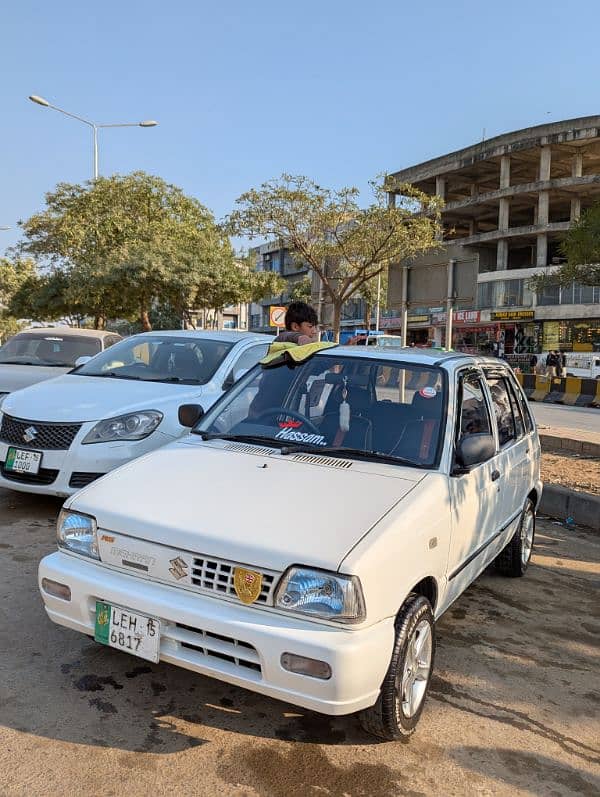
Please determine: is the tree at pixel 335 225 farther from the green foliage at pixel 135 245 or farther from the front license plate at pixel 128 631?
the front license plate at pixel 128 631

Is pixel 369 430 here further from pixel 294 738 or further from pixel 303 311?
pixel 303 311

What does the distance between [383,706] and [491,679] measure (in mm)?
975

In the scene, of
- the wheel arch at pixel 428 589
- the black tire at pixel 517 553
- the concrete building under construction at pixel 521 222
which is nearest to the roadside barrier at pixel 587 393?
the black tire at pixel 517 553

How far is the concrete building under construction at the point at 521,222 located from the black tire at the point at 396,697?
41.6 meters

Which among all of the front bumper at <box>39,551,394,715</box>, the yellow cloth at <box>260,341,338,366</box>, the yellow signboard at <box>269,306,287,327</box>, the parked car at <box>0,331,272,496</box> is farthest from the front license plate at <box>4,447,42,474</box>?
the yellow signboard at <box>269,306,287,327</box>

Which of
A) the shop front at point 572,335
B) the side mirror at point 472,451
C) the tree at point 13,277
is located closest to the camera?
the side mirror at point 472,451

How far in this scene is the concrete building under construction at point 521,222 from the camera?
45.1m

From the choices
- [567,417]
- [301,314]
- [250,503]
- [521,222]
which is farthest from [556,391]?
[521,222]

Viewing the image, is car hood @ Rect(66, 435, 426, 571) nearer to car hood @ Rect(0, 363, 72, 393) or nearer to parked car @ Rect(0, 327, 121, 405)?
car hood @ Rect(0, 363, 72, 393)

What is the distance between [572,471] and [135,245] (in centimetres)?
1773

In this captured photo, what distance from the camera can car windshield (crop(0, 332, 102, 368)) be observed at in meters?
8.47

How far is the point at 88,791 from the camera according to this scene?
7.28ft

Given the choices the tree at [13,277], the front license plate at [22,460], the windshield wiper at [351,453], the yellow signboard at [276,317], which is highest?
the tree at [13,277]

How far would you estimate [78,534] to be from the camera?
2811 millimetres
